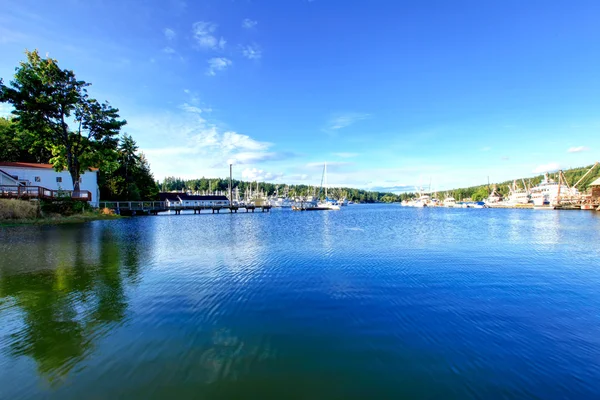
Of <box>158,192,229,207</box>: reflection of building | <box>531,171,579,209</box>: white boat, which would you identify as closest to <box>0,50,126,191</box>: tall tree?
<box>158,192,229,207</box>: reflection of building

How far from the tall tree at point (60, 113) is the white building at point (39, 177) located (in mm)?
5481

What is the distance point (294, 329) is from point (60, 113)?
49.0 metres

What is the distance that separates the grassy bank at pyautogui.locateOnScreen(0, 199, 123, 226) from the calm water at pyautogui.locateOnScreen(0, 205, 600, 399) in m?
21.6

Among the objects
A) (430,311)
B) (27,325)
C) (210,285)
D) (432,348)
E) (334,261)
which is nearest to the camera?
(432,348)

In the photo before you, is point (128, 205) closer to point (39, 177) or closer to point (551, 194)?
point (39, 177)

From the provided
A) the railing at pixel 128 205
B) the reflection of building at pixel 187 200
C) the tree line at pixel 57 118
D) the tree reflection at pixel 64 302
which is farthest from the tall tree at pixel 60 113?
the reflection of building at pixel 187 200

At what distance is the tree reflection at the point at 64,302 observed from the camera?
6.09 meters

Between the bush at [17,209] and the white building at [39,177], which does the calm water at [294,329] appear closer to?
the bush at [17,209]

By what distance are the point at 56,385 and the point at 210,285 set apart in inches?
246

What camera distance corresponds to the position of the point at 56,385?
16.4 feet

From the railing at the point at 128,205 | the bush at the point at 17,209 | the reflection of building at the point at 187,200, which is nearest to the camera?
the bush at the point at 17,209

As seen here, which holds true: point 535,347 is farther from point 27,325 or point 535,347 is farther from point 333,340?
point 27,325

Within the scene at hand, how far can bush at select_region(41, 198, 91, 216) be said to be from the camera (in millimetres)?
35819

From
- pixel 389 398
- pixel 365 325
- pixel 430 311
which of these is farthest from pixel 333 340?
pixel 430 311
